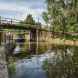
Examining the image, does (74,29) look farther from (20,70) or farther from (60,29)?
(20,70)

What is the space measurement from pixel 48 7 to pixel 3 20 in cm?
1234

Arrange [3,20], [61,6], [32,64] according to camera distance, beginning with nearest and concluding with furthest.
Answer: [32,64] < [3,20] < [61,6]

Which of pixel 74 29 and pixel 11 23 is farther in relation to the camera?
pixel 74 29

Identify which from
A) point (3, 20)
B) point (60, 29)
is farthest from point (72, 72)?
point (60, 29)

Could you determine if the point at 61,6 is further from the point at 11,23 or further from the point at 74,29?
the point at 11,23

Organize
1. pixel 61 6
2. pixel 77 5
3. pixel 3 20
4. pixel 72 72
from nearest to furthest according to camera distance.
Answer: pixel 72 72, pixel 3 20, pixel 77 5, pixel 61 6

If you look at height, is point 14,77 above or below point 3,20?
below

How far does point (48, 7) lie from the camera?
5047cm

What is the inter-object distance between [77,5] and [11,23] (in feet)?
33.0

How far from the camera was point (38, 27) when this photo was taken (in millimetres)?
46875

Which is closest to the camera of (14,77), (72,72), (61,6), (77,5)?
(14,77)

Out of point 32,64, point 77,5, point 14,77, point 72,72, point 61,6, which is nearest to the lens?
point 14,77

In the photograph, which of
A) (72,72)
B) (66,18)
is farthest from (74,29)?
(72,72)

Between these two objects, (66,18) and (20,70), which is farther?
(66,18)
